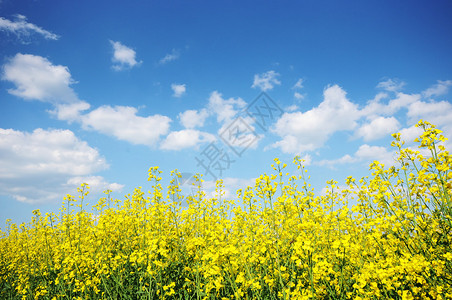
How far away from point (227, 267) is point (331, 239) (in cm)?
175

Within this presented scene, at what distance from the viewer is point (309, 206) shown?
11.6 feet

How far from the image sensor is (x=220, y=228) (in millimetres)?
4023

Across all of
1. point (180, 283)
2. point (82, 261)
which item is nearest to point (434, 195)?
point (180, 283)

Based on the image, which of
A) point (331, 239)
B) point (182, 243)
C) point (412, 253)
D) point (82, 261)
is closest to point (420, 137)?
point (412, 253)

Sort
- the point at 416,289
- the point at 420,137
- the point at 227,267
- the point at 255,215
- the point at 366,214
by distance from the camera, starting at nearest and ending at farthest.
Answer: the point at 416,289 → the point at 420,137 → the point at 227,267 → the point at 366,214 → the point at 255,215

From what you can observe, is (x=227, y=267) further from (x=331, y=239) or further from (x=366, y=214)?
(x=366, y=214)

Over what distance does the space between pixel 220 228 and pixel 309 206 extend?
1.39 m

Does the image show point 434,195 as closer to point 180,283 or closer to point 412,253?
point 412,253

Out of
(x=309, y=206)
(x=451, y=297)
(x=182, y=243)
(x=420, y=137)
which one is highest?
(x=420, y=137)

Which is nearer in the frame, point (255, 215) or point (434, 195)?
point (434, 195)

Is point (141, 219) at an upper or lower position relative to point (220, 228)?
upper

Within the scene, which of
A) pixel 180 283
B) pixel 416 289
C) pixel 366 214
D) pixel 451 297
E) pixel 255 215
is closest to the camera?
pixel 451 297

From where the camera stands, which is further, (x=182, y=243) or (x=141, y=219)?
(x=141, y=219)

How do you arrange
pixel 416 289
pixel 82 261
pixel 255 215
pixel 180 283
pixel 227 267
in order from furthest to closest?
pixel 82 261 → pixel 255 215 → pixel 180 283 → pixel 227 267 → pixel 416 289
